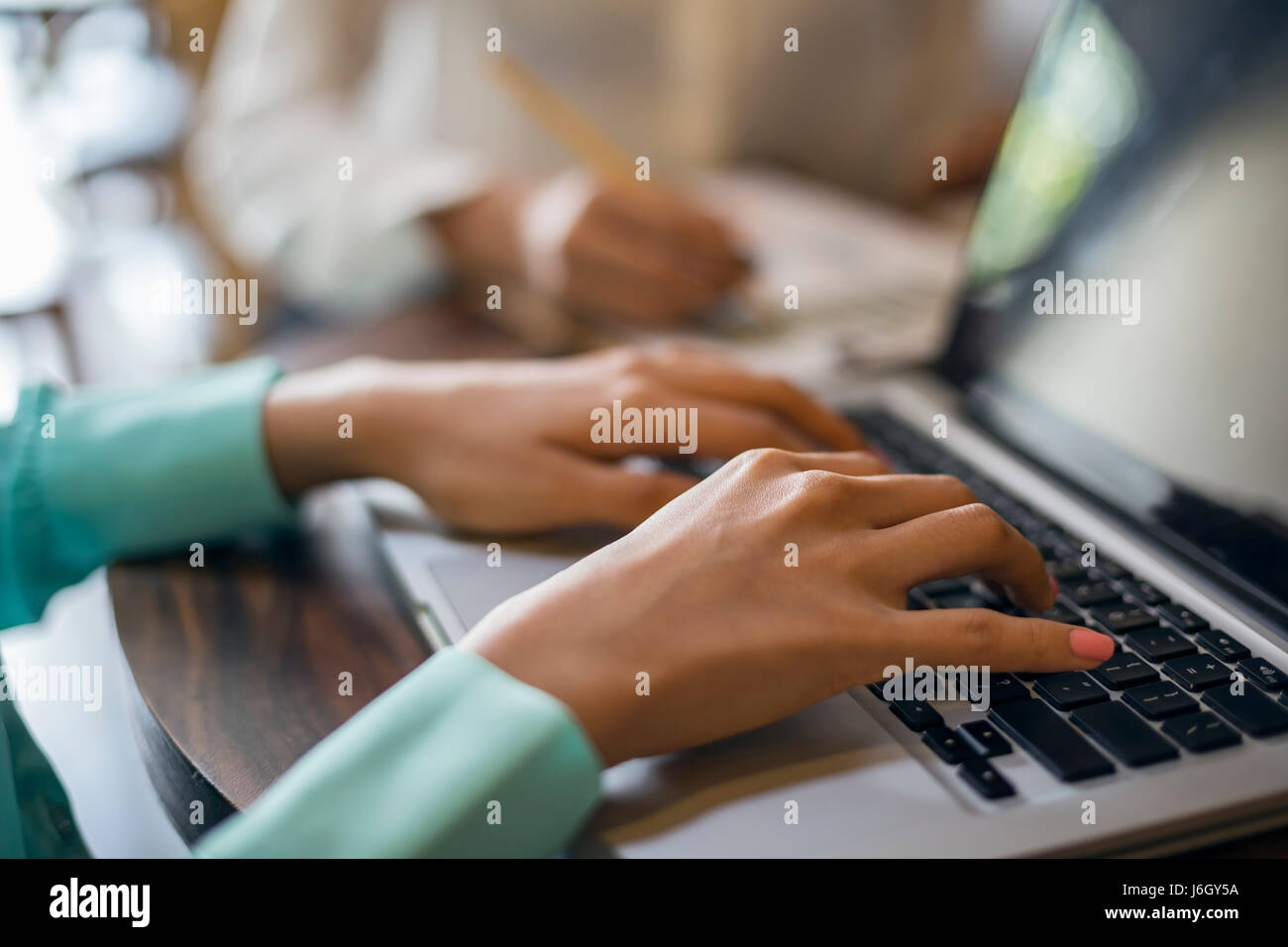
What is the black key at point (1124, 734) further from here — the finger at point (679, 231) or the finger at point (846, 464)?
the finger at point (679, 231)

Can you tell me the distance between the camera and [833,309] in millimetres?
807

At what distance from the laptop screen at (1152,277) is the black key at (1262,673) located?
0.03 metres

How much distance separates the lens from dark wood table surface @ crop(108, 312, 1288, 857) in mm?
394

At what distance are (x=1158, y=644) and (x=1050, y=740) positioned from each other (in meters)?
0.08

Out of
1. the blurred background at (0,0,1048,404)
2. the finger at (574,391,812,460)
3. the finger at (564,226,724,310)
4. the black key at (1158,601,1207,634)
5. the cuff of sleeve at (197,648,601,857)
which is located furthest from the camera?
the blurred background at (0,0,1048,404)

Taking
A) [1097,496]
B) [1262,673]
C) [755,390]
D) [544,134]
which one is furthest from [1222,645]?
[544,134]

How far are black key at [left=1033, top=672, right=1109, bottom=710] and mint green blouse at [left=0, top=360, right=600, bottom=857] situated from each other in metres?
0.17

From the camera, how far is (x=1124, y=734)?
0.34 metres

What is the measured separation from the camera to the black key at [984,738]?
333 mm

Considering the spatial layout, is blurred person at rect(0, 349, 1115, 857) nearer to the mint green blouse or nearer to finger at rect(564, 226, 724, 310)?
the mint green blouse

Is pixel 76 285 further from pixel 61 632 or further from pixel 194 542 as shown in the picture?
pixel 194 542

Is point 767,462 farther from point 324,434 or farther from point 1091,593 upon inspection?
point 324,434

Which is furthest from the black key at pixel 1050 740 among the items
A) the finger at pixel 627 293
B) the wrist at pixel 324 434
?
the finger at pixel 627 293

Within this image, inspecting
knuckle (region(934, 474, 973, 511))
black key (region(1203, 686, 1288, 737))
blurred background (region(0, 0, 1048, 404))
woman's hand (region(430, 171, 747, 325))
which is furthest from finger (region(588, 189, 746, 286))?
black key (region(1203, 686, 1288, 737))
